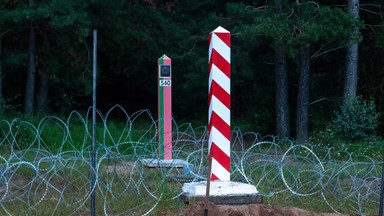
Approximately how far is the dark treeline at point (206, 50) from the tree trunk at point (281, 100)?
0.03 meters

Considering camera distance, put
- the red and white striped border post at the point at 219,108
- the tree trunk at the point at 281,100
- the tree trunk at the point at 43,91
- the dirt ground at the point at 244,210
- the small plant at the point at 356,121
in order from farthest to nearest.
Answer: the tree trunk at the point at 43,91 → the tree trunk at the point at 281,100 → the small plant at the point at 356,121 → the red and white striped border post at the point at 219,108 → the dirt ground at the point at 244,210

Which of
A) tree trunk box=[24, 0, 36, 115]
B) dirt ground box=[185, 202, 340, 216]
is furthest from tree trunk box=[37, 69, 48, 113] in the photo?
dirt ground box=[185, 202, 340, 216]

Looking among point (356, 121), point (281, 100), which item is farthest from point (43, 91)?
point (356, 121)

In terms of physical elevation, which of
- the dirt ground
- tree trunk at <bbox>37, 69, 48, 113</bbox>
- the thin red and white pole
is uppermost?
the thin red and white pole

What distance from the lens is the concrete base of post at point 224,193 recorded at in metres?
7.68

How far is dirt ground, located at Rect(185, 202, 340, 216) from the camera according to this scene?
23.9 ft

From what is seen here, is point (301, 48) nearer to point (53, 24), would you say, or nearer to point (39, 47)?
point (53, 24)

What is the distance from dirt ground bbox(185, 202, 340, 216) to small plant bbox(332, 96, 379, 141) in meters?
10.5

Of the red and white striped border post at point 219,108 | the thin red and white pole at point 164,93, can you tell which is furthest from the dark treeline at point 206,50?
the red and white striped border post at point 219,108

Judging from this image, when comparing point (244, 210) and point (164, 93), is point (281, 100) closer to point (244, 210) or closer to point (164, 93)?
point (164, 93)

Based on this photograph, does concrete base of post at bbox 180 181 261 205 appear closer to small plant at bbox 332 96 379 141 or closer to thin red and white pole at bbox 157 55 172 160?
thin red and white pole at bbox 157 55 172 160

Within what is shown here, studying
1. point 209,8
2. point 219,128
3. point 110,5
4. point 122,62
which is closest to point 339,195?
point 219,128

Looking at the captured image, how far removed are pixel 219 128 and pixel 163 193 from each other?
3.48ft

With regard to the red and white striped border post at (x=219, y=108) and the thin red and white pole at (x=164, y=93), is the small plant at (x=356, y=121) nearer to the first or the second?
the thin red and white pole at (x=164, y=93)
